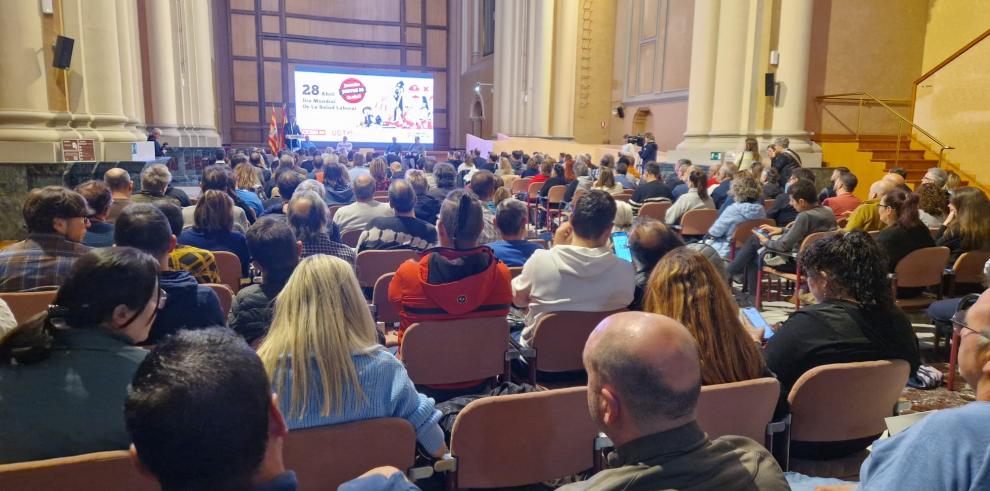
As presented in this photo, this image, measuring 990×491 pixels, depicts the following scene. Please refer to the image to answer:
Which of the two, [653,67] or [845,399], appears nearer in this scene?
[845,399]


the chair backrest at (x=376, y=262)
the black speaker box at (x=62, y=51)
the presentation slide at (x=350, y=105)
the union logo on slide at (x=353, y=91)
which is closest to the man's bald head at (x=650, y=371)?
the chair backrest at (x=376, y=262)

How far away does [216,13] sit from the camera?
68.1 ft

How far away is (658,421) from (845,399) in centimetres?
119

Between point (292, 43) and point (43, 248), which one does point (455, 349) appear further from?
point (292, 43)

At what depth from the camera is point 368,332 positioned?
180cm

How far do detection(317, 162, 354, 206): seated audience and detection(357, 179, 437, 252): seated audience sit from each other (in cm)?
231

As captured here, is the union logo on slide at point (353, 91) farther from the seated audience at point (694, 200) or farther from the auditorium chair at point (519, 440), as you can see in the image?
the auditorium chair at point (519, 440)

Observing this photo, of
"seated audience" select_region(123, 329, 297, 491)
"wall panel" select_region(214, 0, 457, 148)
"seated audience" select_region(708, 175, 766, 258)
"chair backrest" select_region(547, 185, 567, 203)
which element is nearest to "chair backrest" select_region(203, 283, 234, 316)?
"seated audience" select_region(123, 329, 297, 491)

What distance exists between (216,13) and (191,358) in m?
23.2

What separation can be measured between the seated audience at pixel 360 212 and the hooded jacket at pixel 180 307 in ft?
9.10

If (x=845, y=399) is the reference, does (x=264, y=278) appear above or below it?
above

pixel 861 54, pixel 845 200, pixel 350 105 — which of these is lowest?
pixel 845 200

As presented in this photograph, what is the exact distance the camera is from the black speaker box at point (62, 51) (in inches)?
233

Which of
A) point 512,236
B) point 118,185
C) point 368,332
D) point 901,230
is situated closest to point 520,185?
point 118,185
